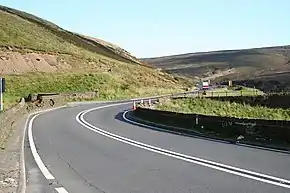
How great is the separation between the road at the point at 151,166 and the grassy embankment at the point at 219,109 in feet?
76.2

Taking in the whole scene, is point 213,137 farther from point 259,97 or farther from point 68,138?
point 259,97

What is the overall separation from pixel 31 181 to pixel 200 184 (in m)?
3.46

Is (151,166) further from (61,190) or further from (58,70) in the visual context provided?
(58,70)

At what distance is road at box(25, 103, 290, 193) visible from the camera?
32.7 ft

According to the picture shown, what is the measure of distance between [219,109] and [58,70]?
44.5 metres

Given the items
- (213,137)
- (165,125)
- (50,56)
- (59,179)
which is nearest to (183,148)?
(213,137)

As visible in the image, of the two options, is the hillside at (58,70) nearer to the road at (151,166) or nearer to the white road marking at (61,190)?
the road at (151,166)

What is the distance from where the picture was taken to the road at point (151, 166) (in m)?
9.95

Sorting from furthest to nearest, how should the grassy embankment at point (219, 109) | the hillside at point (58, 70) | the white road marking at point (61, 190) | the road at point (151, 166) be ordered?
the hillside at point (58, 70)
the grassy embankment at point (219, 109)
the road at point (151, 166)
the white road marking at point (61, 190)

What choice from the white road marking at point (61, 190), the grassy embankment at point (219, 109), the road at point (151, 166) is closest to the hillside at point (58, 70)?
the grassy embankment at point (219, 109)

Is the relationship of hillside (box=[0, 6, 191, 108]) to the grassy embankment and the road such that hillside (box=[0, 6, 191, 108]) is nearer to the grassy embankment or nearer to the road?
the grassy embankment

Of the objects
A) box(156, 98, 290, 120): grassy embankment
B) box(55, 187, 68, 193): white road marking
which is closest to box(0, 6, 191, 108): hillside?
box(156, 98, 290, 120): grassy embankment

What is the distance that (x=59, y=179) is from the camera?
436 inches

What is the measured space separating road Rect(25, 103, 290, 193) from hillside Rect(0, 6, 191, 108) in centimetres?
5004
